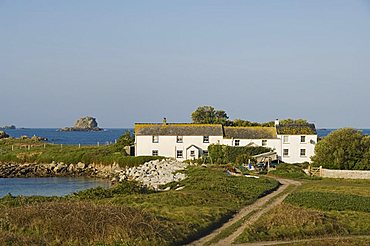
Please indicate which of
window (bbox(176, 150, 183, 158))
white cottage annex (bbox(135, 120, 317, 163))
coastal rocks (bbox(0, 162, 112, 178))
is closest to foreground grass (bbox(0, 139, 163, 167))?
coastal rocks (bbox(0, 162, 112, 178))

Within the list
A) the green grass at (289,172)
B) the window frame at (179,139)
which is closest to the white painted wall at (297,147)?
Result: the green grass at (289,172)

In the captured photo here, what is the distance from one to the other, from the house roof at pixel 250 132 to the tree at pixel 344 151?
11.4m

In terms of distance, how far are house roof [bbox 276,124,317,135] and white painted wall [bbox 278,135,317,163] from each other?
1.41 ft

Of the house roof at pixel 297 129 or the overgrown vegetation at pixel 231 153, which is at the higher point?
the house roof at pixel 297 129

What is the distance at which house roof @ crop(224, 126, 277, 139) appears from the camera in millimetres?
61031

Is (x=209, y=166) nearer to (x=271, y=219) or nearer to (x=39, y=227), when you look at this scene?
(x=271, y=219)

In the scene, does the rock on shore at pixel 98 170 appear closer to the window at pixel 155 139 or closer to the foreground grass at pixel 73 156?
the foreground grass at pixel 73 156

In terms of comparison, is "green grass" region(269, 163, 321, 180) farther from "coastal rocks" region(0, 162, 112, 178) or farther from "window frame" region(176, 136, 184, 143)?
"coastal rocks" region(0, 162, 112, 178)

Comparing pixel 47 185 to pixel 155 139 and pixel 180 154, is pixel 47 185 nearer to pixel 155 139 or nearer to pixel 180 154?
pixel 155 139

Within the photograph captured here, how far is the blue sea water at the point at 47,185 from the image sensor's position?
150ft

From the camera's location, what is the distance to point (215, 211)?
85.0 ft

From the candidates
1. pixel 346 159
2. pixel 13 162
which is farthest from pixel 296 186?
pixel 13 162

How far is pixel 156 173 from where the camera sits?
50.4m

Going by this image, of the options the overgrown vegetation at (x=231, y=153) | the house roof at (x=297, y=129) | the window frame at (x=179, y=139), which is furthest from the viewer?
the window frame at (x=179, y=139)
